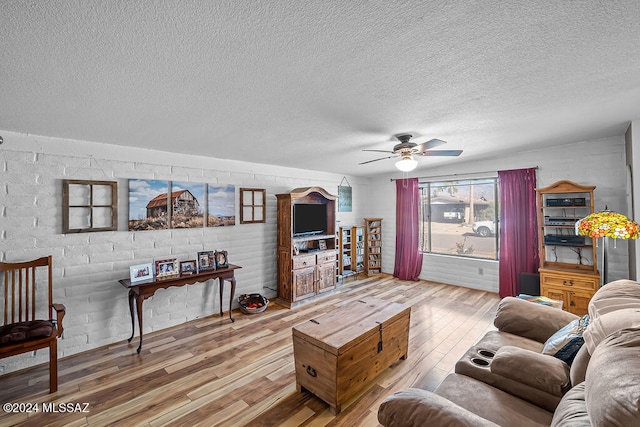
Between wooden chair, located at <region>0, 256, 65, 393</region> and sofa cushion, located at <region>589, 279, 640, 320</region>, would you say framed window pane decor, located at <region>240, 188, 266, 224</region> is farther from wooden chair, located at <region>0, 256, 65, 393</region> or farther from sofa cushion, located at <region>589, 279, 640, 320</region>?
sofa cushion, located at <region>589, 279, 640, 320</region>

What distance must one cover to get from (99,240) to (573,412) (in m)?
4.02

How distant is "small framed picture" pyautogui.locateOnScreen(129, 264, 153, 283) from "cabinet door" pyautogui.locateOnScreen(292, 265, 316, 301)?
76.7 inches

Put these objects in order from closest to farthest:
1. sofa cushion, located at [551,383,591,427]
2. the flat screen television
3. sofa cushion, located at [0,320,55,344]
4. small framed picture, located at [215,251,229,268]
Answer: sofa cushion, located at [551,383,591,427]
sofa cushion, located at [0,320,55,344]
small framed picture, located at [215,251,229,268]
the flat screen television

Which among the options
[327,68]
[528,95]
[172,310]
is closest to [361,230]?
[172,310]

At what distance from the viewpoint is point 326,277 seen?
4863 mm

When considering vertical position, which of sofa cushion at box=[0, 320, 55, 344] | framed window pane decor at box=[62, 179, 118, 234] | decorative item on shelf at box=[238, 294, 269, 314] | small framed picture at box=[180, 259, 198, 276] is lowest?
decorative item on shelf at box=[238, 294, 269, 314]

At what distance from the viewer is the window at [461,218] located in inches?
200

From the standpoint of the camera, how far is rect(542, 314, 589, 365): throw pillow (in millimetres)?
1573

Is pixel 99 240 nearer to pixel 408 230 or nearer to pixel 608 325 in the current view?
pixel 608 325

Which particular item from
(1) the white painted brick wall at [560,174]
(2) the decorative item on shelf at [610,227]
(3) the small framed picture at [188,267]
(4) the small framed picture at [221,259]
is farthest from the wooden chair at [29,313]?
(2) the decorative item on shelf at [610,227]

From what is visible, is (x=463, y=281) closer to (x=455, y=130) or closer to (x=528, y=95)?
(x=455, y=130)

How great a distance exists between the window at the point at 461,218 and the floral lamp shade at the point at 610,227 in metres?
1.89

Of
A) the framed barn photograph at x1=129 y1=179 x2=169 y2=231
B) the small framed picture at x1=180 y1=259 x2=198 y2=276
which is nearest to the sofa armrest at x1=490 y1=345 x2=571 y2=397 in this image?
the small framed picture at x1=180 y1=259 x2=198 y2=276

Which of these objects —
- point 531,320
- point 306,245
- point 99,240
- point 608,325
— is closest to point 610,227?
point 531,320
